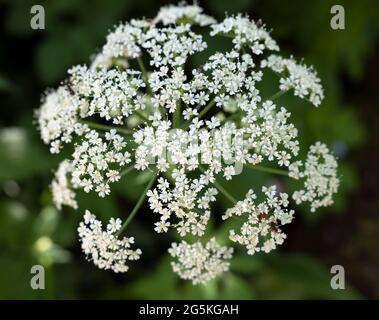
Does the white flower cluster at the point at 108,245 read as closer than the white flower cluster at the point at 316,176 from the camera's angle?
Yes

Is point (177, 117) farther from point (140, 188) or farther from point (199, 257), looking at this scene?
point (140, 188)

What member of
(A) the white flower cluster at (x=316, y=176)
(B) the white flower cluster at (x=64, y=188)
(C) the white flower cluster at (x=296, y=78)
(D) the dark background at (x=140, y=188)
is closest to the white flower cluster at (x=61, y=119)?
(B) the white flower cluster at (x=64, y=188)

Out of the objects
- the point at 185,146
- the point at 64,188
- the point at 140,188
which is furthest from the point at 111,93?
the point at 140,188

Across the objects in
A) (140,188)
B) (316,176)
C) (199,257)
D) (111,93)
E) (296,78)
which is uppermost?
(140,188)

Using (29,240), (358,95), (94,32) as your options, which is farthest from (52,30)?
(358,95)

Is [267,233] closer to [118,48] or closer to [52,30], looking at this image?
Answer: [118,48]

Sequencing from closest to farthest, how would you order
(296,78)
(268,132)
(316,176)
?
(268,132) → (316,176) → (296,78)

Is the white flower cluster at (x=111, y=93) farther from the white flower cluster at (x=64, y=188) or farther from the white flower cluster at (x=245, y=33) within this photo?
the white flower cluster at (x=245, y=33)

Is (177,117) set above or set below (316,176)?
above

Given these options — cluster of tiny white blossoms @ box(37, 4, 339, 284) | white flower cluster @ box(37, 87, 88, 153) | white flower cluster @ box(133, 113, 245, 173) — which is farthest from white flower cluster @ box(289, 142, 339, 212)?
white flower cluster @ box(37, 87, 88, 153)
